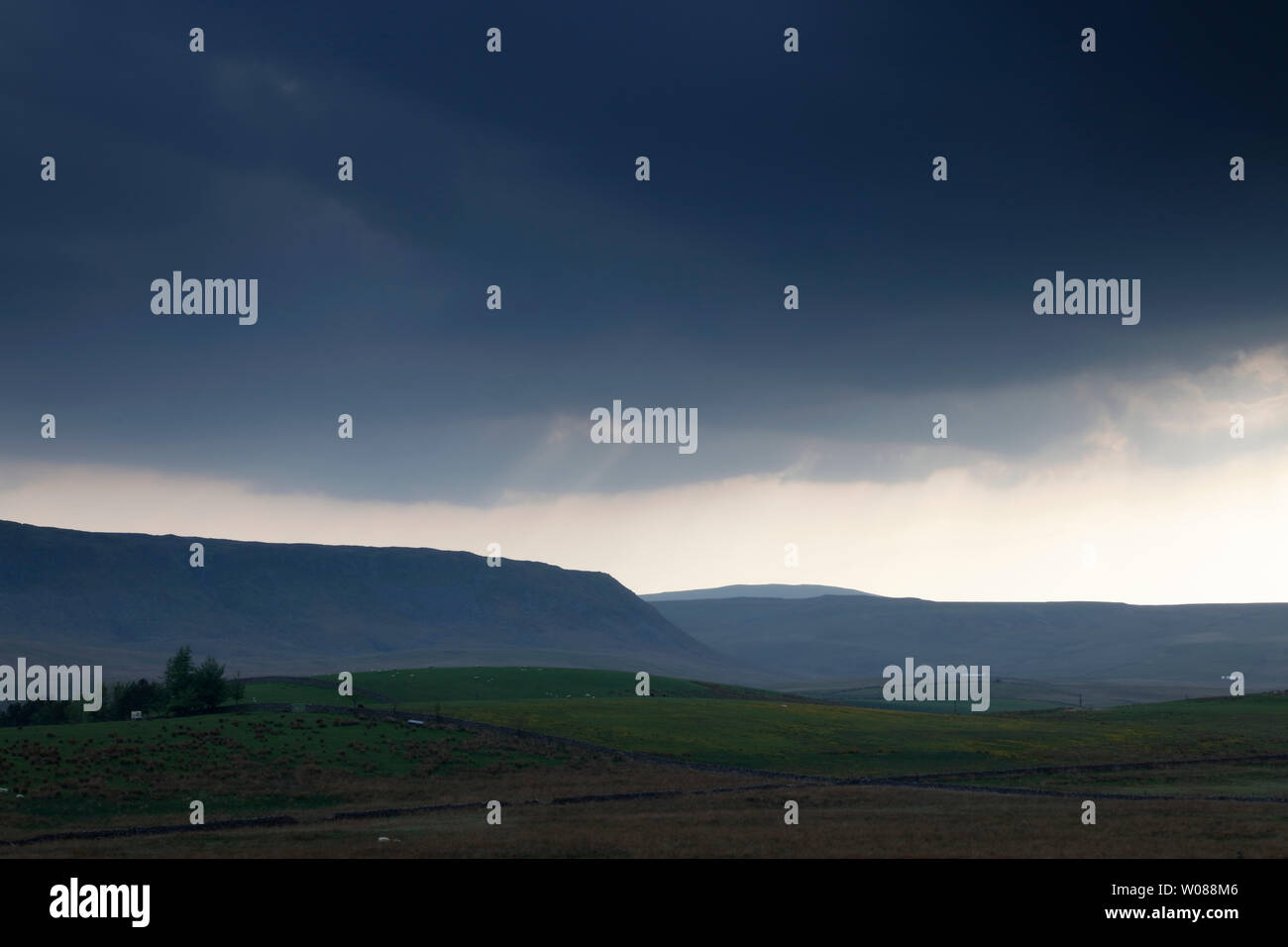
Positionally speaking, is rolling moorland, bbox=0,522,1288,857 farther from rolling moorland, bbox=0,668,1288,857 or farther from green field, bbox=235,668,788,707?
green field, bbox=235,668,788,707

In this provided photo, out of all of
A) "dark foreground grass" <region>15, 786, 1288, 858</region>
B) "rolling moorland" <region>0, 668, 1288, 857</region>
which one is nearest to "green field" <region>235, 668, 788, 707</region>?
"rolling moorland" <region>0, 668, 1288, 857</region>

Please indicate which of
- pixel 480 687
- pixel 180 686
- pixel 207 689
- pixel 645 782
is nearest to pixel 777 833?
pixel 645 782

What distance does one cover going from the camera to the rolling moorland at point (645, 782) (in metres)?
41.7

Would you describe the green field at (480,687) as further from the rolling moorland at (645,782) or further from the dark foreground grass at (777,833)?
the dark foreground grass at (777,833)

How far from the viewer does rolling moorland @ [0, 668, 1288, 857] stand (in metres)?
41.7

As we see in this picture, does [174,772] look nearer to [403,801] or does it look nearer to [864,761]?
[403,801]

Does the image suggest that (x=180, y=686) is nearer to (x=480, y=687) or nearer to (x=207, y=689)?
(x=207, y=689)
